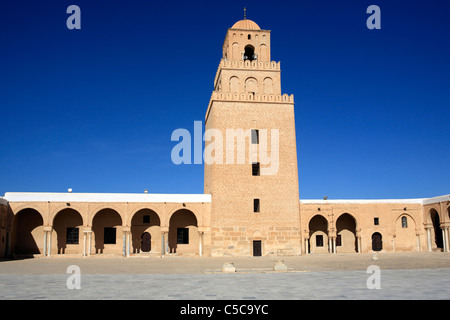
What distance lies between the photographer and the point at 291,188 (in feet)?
88.0

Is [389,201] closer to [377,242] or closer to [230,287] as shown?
[377,242]

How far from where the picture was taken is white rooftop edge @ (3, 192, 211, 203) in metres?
24.9

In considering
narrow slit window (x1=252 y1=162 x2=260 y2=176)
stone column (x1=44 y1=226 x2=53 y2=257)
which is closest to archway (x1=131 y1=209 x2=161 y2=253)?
stone column (x1=44 y1=226 x2=53 y2=257)

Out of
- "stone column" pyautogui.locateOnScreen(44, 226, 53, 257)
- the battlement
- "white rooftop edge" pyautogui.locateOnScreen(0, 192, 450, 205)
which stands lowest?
"stone column" pyautogui.locateOnScreen(44, 226, 53, 257)

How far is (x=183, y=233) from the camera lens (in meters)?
27.5

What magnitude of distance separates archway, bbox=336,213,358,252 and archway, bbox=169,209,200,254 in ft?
32.6

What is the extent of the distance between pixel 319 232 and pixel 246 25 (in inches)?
597

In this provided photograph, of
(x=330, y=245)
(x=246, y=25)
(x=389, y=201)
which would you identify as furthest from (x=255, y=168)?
(x=246, y=25)

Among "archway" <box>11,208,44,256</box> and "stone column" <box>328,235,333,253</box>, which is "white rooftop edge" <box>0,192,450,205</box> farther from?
"stone column" <box>328,235,333,253</box>

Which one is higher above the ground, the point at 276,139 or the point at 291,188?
the point at 276,139
